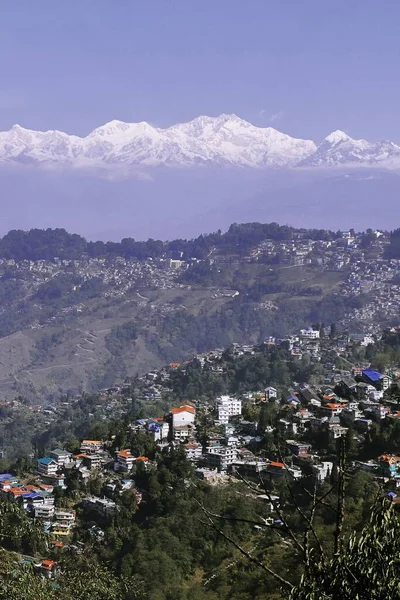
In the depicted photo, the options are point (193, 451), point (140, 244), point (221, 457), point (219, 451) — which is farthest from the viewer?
point (140, 244)

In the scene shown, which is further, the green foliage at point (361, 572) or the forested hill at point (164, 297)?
the forested hill at point (164, 297)

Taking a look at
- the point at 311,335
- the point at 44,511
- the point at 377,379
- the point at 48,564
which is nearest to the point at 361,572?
the point at 48,564

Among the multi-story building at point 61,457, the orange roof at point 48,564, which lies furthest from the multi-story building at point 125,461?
the orange roof at point 48,564

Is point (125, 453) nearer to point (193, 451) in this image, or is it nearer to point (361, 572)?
point (193, 451)

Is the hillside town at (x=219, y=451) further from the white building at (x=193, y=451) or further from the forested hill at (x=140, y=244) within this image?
the forested hill at (x=140, y=244)

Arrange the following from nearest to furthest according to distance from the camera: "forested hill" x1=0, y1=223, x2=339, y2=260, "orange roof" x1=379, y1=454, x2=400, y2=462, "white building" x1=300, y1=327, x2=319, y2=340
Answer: "orange roof" x1=379, y1=454, x2=400, y2=462 → "white building" x1=300, y1=327, x2=319, y2=340 → "forested hill" x1=0, y1=223, x2=339, y2=260

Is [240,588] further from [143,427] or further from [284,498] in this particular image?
[143,427]

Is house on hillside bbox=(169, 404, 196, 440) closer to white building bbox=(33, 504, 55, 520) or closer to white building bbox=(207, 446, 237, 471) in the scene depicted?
white building bbox=(207, 446, 237, 471)

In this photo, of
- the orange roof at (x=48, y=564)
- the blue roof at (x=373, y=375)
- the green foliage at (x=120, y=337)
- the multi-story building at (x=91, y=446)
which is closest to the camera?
the orange roof at (x=48, y=564)

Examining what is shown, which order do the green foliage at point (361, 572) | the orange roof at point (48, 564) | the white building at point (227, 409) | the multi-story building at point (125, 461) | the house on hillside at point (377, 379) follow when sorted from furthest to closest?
the house on hillside at point (377, 379) < the white building at point (227, 409) < the multi-story building at point (125, 461) < the orange roof at point (48, 564) < the green foliage at point (361, 572)

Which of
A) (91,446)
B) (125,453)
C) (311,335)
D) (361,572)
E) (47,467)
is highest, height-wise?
(361,572)

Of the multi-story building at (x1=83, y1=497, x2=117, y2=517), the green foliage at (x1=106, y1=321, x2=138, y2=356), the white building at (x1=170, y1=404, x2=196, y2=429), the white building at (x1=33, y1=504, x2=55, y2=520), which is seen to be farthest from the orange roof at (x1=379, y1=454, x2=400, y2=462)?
the green foliage at (x1=106, y1=321, x2=138, y2=356)

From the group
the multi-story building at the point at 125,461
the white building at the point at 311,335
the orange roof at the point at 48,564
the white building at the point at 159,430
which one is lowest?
the white building at the point at 311,335

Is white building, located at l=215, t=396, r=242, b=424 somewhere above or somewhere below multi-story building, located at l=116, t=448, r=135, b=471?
above
